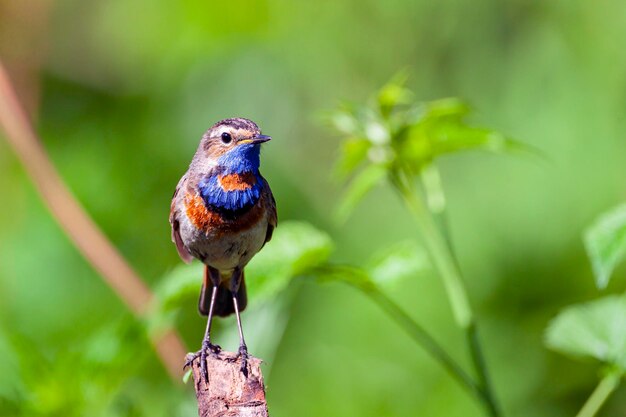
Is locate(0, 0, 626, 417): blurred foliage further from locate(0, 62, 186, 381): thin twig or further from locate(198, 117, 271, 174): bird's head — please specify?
locate(198, 117, 271, 174): bird's head

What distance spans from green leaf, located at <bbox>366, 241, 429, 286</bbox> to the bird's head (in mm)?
575

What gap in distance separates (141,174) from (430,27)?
2058mm

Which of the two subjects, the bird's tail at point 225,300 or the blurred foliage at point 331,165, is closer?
the bird's tail at point 225,300

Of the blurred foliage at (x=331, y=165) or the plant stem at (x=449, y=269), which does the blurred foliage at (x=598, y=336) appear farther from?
the blurred foliage at (x=331, y=165)

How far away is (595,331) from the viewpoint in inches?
129

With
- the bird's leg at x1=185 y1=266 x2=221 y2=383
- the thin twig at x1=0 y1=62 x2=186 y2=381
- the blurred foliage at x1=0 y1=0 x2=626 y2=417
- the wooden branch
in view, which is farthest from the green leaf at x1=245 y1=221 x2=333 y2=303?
the blurred foliage at x1=0 y1=0 x2=626 y2=417

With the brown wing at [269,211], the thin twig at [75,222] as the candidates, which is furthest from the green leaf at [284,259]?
the thin twig at [75,222]

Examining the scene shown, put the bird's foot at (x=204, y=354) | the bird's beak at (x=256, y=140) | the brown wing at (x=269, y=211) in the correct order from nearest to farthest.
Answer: the bird's foot at (x=204, y=354) < the bird's beak at (x=256, y=140) < the brown wing at (x=269, y=211)

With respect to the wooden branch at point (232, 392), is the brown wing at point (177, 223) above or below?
above

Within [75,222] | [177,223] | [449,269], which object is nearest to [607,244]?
[449,269]

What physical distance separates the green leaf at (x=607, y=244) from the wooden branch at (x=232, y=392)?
33.5 inches

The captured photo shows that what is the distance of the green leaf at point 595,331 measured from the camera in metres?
3.16

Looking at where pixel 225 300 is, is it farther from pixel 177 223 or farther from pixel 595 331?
pixel 595 331

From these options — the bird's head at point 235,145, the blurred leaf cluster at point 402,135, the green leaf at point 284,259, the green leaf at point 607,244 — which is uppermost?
the bird's head at point 235,145
